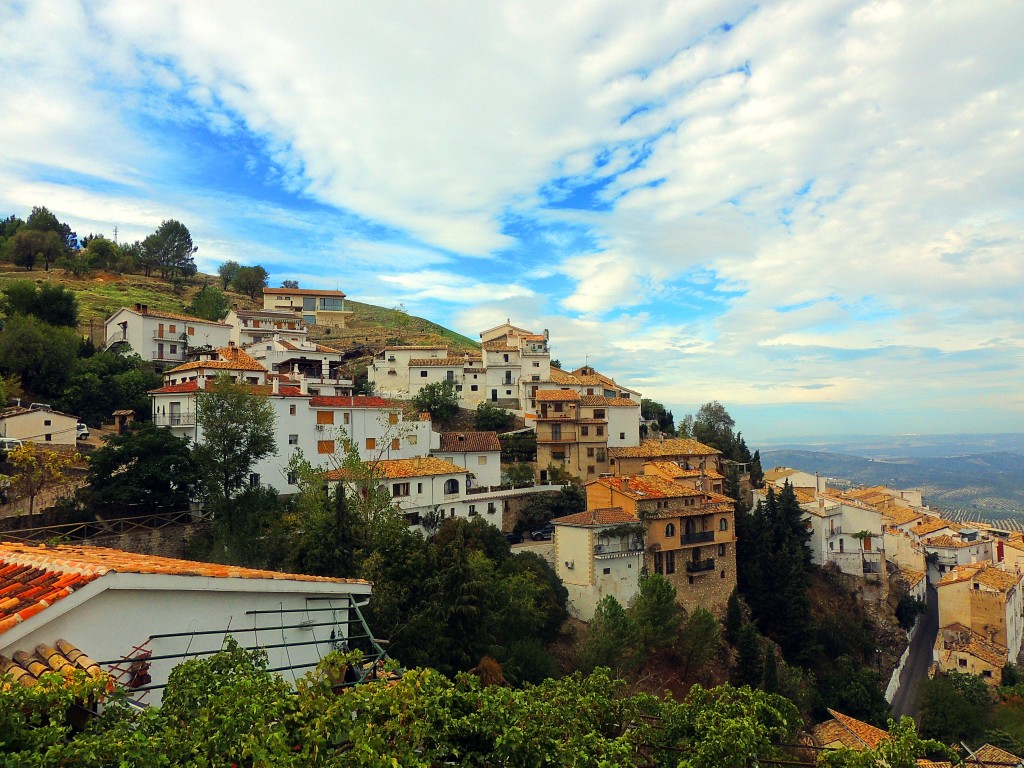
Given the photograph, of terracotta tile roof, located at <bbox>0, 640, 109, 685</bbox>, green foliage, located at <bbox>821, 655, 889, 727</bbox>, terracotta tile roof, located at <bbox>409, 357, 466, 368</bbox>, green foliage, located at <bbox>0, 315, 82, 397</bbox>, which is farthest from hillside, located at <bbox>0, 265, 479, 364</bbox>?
terracotta tile roof, located at <bbox>0, 640, 109, 685</bbox>

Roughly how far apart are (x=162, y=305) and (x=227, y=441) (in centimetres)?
5451

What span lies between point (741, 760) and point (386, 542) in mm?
19043

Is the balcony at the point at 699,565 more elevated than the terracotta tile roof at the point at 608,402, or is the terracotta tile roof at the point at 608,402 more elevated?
the terracotta tile roof at the point at 608,402

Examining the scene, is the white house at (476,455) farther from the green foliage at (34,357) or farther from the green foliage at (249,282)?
the green foliage at (249,282)

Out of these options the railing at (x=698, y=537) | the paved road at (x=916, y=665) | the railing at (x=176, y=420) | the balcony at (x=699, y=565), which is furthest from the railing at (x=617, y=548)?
the railing at (x=176, y=420)

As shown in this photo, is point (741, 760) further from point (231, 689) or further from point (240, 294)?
point (240, 294)

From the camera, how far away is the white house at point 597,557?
107 ft

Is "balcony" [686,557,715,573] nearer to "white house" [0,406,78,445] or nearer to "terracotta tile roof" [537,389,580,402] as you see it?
"terracotta tile roof" [537,389,580,402]

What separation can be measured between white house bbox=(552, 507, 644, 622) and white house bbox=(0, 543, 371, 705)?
2458 cm

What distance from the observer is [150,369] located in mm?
49562

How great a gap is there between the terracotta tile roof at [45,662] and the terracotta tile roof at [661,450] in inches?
1696

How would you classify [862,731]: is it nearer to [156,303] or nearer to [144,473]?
[144,473]

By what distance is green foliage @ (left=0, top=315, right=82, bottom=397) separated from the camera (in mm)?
41625

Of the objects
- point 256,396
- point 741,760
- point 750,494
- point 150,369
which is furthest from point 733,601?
point 150,369
